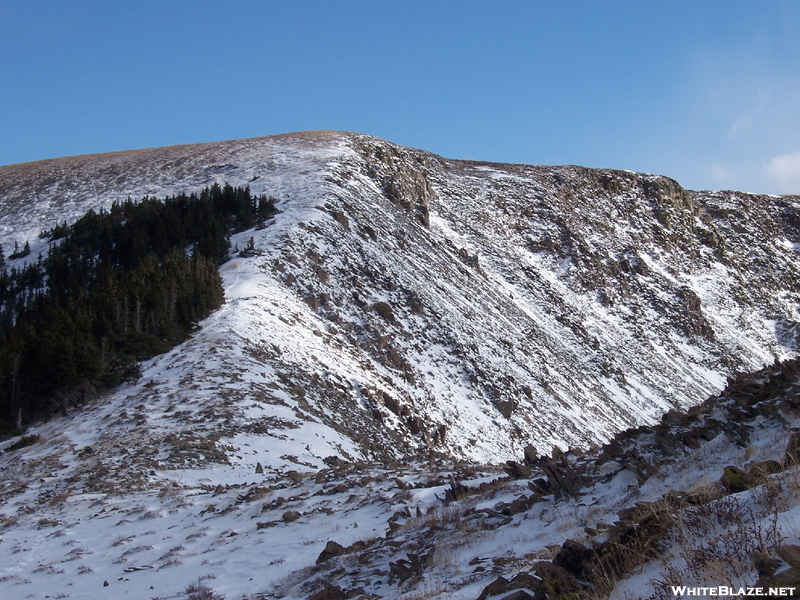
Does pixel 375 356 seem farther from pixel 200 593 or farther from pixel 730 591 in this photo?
pixel 730 591

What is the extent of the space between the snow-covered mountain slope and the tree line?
1.74m

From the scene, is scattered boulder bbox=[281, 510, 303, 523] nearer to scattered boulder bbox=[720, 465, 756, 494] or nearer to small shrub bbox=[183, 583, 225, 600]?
small shrub bbox=[183, 583, 225, 600]

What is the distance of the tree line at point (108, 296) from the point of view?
24.7 metres

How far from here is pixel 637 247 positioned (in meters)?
76.0

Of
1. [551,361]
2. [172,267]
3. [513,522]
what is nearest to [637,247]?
[551,361]

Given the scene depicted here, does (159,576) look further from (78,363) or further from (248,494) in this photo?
(78,363)

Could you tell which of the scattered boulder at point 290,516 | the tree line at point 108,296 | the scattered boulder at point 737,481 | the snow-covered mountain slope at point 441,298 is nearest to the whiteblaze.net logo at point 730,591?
the scattered boulder at point 737,481

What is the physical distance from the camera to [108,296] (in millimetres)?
32125

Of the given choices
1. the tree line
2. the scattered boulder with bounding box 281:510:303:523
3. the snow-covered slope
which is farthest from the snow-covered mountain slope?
the scattered boulder with bounding box 281:510:303:523

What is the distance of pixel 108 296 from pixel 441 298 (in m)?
22.7

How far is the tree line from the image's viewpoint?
2473cm

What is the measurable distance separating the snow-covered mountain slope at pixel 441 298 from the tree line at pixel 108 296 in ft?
5.71

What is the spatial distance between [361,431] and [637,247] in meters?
60.6

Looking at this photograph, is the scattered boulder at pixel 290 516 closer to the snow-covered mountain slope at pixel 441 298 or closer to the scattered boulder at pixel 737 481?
the snow-covered mountain slope at pixel 441 298
